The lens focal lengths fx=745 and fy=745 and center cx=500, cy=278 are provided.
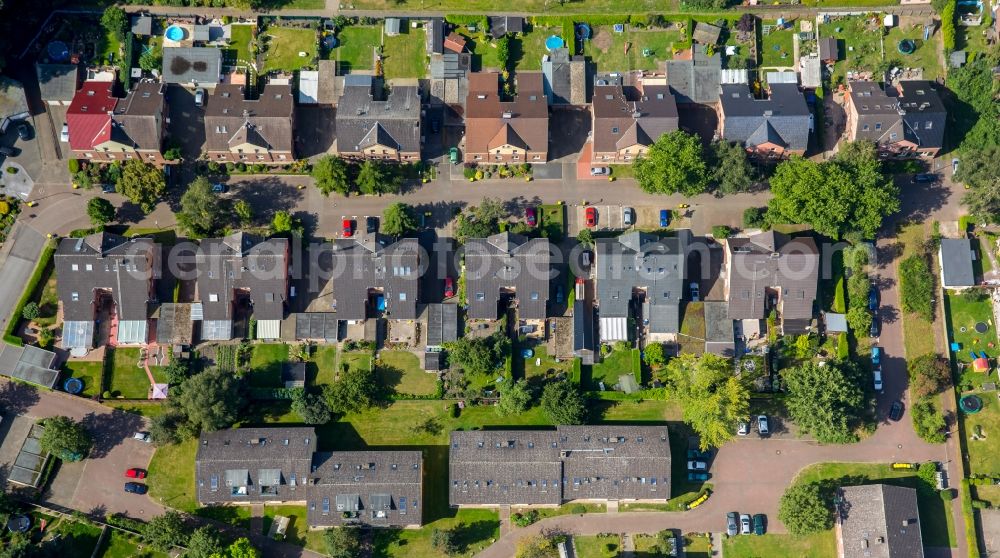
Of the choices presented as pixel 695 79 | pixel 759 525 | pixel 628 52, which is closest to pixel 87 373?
pixel 628 52

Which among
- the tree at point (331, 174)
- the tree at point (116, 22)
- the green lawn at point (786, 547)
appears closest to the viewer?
the green lawn at point (786, 547)

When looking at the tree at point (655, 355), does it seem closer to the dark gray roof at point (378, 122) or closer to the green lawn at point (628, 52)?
the green lawn at point (628, 52)

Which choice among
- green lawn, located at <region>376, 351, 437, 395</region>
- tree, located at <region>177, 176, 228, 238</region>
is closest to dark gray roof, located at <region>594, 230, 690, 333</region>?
green lawn, located at <region>376, 351, 437, 395</region>

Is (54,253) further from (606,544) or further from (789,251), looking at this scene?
(789,251)

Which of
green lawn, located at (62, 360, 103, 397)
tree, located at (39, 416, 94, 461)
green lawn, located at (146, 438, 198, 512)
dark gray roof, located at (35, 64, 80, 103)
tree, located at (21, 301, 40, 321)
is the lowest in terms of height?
green lawn, located at (146, 438, 198, 512)

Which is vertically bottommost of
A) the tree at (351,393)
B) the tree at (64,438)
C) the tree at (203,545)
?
the tree at (203,545)

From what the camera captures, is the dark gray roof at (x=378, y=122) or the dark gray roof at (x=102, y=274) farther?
the dark gray roof at (x=378, y=122)

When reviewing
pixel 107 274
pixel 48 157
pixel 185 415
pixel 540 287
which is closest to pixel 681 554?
pixel 540 287

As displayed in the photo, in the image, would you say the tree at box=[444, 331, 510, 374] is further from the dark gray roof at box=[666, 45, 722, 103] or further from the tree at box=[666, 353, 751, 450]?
the dark gray roof at box=[666, 45, 722, 103]

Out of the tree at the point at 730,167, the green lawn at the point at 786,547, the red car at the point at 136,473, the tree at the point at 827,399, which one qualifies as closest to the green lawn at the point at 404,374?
the red car at the point at 136,473
